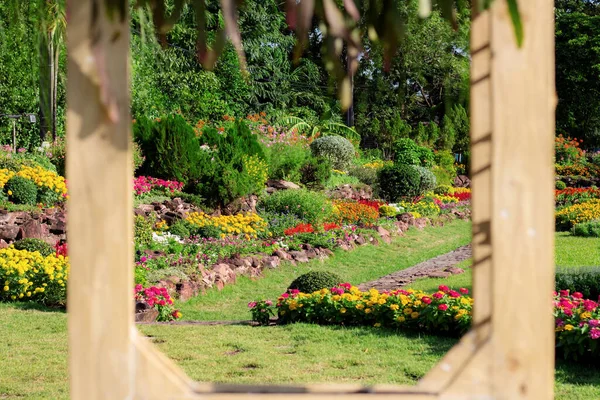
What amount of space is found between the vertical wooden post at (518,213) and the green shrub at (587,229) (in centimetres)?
1275

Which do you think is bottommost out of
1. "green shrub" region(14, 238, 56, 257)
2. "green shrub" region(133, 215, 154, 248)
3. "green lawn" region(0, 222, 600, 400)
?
"green lawn" region(0, 222, 600, 400)

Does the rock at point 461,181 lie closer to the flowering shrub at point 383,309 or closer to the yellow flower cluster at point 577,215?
the yellow flower cluster at point 577,215

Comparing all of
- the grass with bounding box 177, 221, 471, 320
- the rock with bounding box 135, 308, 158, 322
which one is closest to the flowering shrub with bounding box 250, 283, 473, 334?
the grass with bounding box 177, 221, 471, 320

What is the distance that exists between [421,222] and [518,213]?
13252 millimetres

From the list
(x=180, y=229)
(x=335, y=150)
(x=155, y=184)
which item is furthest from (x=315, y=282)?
(x=335, y=150)

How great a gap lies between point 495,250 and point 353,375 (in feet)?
12.2

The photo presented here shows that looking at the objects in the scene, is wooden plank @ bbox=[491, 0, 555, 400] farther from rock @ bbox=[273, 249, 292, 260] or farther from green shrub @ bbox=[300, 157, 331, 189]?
green shrub @ bbox=[300, 157, 331, 189]

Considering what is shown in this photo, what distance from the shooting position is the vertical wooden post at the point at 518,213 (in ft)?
4.14

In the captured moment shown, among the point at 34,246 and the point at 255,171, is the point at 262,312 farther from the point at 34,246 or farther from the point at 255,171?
the point at 255,171

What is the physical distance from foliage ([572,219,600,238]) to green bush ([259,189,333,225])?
177 inches

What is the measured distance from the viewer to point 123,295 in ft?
4.26

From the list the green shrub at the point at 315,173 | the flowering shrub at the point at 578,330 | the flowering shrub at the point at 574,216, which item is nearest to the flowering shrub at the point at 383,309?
the flowering shrub at the point at 578,330

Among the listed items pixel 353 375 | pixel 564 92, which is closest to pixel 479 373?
pixel 353 375

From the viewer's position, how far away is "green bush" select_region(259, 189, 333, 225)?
12961 mm
